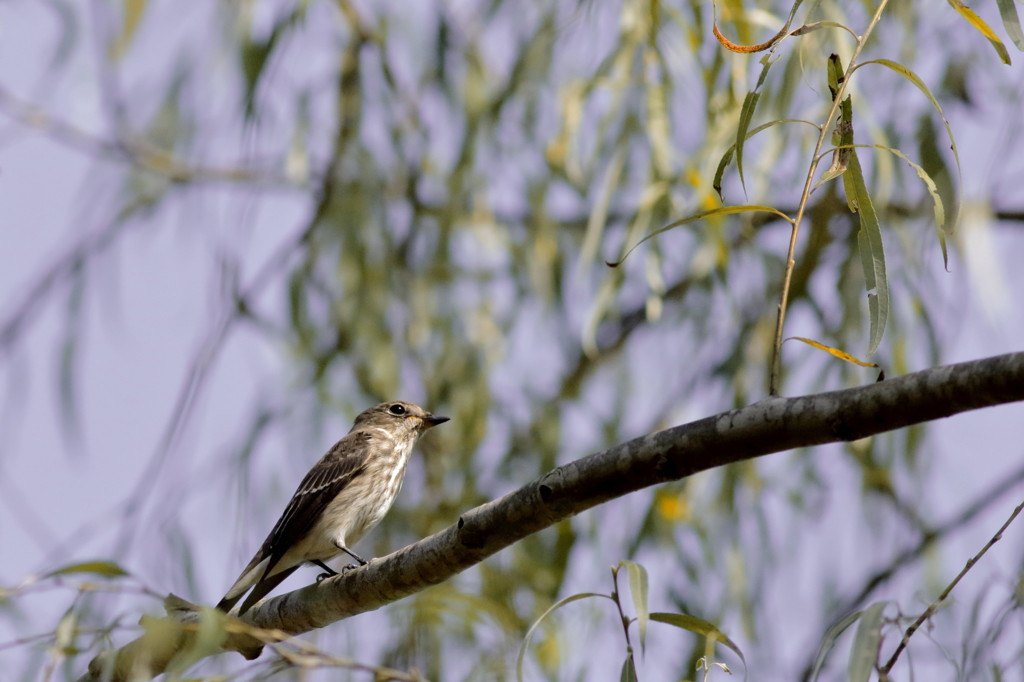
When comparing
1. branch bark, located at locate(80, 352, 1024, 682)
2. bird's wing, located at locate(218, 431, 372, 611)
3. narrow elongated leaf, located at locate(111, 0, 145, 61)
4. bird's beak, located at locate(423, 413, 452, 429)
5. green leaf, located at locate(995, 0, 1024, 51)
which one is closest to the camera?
branch bark, located at locate(80, 352, 1024, 682)

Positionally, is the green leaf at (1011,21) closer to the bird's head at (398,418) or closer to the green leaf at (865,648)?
the green leaf at (865,648)

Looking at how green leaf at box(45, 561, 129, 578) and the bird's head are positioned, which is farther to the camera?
the bird's head

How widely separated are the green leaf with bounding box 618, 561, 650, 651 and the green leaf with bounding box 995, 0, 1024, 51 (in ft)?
2.72

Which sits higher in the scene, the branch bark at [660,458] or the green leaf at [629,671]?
the branch bark at [660,458]

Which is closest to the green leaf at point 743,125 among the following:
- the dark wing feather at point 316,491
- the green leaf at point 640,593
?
the green leaf at point 640,593

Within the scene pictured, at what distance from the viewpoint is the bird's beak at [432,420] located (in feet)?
11.5

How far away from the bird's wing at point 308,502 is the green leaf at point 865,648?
1921mm

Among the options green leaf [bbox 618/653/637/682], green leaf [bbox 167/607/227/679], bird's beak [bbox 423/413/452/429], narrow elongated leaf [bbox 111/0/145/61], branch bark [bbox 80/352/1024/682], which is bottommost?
green leaf [bbox 167/607/227/679]

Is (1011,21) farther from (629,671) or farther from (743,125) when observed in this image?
(629,671)

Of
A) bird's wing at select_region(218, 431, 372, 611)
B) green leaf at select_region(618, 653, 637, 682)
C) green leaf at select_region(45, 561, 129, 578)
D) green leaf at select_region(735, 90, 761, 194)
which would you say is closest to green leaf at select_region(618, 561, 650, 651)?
green leaf at select_region(618, 653, 637, 682)

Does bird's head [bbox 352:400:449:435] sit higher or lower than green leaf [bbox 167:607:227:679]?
higher

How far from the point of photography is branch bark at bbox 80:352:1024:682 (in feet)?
4.36

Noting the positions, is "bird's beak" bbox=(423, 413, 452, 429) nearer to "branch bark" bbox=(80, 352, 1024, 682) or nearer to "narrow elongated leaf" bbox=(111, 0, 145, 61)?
"branch bark" bbox=(80, 352, 1024, 682)

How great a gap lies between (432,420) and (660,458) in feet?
6.71
